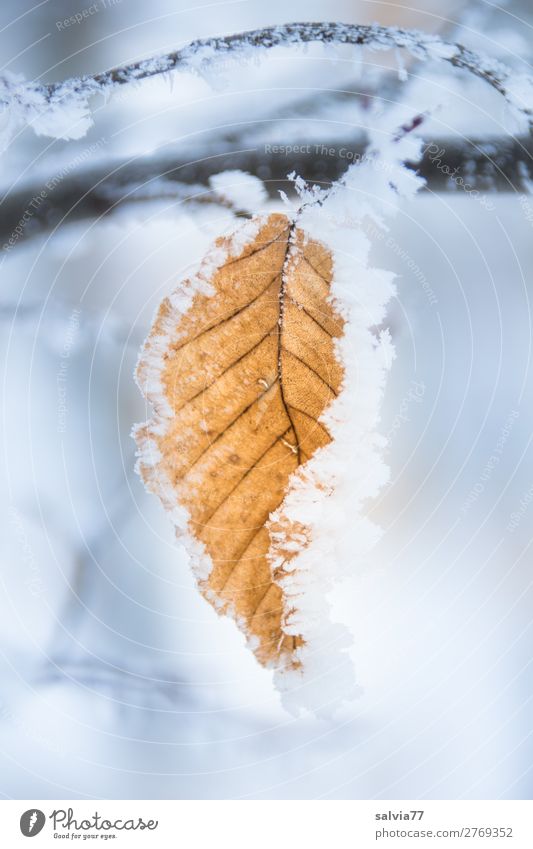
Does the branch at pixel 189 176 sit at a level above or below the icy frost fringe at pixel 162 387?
above

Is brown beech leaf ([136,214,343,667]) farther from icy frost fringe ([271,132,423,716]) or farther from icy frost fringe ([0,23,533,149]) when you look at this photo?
icy frost fringe ([0,23,533,149])

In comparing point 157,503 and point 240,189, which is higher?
point 240,189

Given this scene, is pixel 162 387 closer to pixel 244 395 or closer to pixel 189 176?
pixel 244 395

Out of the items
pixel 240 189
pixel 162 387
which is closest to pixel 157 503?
pixel 162 387

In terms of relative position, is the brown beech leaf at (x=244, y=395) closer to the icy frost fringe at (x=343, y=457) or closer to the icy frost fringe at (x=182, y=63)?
the icy frost fringe at (x=343, y=457)

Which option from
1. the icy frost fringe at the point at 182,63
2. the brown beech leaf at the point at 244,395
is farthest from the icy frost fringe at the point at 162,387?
the icy frost fringe at the point at 182,63

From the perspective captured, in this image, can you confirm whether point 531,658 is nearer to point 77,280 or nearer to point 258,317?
→ point 258,317
